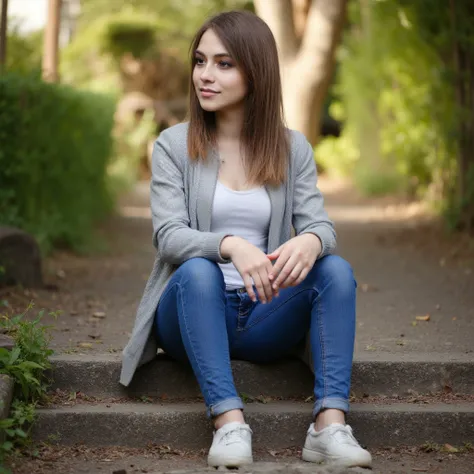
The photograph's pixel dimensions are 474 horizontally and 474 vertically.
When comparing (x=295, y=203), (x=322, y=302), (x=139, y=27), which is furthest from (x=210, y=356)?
(x=139, y=27)

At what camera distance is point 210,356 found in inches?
134

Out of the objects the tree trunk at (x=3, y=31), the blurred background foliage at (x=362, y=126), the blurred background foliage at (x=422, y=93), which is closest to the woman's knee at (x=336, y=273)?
the blurred background foliage at (x=362, y=126)

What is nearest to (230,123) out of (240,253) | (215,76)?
(215,76)

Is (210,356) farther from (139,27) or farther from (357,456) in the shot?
(139,27)

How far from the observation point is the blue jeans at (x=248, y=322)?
3.39 metres

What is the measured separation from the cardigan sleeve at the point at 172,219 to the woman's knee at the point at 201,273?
4cm

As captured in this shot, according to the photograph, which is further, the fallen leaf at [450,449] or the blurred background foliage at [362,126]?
the blurred background foliage at [362,126]

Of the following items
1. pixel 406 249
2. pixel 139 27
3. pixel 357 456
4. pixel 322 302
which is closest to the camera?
pixel 357 456

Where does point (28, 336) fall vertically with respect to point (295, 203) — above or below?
below

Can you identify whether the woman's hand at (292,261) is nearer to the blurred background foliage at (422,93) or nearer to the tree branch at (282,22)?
the blurred background foliage at (422,93)

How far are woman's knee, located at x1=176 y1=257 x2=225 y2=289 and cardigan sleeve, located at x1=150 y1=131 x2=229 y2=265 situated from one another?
39 mm

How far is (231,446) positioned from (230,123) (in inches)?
53.5

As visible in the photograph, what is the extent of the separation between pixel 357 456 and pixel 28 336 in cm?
139

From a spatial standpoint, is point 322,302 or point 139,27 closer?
point 322,302
